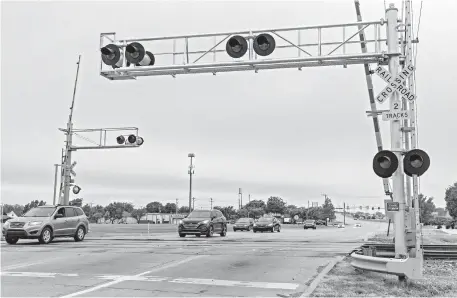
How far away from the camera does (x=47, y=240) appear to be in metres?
20.4

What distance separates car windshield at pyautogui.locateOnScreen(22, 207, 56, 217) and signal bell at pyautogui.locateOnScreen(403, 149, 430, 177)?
651 inches

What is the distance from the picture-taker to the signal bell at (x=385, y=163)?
30.8 feet

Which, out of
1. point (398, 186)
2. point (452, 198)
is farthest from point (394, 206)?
point (452, 198)

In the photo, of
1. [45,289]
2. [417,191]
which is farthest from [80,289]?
[417,191]

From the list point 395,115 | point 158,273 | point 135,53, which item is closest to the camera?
point 395,115

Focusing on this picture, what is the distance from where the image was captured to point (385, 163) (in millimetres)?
9461

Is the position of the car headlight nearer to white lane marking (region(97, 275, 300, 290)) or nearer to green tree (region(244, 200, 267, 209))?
white lane marking (region(97, 275, 300, 290))

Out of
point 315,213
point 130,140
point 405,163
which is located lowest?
point 405,163

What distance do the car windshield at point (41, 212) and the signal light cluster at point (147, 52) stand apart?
32.7ft

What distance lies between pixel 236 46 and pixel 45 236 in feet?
41.0

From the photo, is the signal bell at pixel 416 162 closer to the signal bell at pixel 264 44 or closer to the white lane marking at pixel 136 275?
the signal bell at pixel 264 44

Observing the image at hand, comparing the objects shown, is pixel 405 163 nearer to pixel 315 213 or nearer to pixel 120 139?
pixel 120 139

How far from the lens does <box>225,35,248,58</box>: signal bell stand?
13367 millimetres

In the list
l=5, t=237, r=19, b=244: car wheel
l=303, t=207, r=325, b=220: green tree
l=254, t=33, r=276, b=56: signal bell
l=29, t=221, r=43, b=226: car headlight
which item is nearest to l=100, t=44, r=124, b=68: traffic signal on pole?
l=254, t=33, r=276, b=56: signal bell
